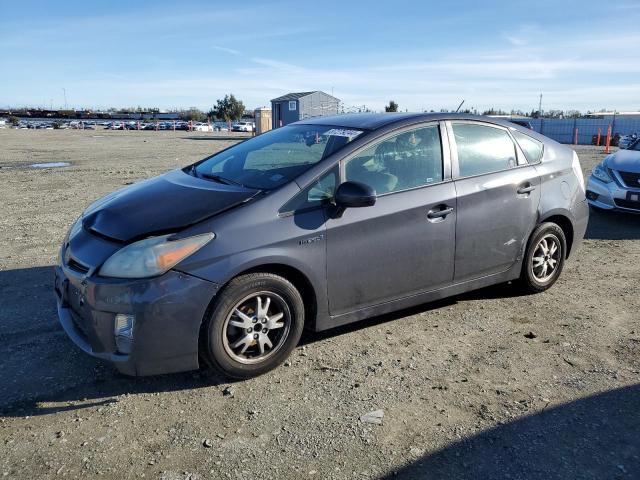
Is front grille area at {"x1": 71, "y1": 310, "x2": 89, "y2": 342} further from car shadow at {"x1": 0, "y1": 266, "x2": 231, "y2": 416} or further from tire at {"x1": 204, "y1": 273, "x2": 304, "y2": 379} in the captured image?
tire at {"x1": 204, "y1": 273, "x2": 304, "y2": 379}

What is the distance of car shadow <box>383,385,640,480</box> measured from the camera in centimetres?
278

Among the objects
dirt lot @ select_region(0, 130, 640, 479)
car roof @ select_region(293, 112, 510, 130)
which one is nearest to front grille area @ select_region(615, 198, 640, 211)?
dirt lot @ select_region(0, 130, 640, 479)

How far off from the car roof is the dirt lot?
5.38ft

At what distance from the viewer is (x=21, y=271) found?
574cm

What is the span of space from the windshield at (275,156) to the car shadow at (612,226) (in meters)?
4.96

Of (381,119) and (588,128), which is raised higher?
(381,119)

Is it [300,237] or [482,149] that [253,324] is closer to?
[300,237]

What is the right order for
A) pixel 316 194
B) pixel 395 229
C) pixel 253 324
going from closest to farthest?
1. pixel 253 324
2. pixel 316 194
3. pixel 395 229

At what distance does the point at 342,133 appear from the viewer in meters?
4.28

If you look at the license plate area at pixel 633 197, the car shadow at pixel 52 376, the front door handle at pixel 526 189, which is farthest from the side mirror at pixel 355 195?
the license plate area at pixel 633 197

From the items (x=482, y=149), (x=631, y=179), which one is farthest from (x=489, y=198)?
(x=631, y=179)

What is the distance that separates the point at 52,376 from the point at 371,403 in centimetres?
213

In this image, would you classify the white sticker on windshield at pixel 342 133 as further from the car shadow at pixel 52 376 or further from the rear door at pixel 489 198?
the car shadow at pixel 52 376

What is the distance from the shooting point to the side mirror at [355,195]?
3680 millimetres
